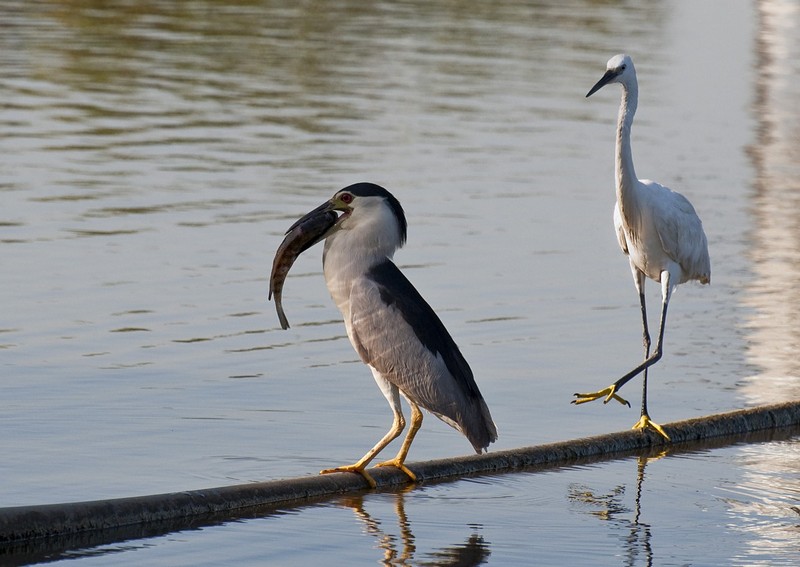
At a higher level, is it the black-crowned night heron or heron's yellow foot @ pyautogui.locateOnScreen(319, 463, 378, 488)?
the black-crowned night heron

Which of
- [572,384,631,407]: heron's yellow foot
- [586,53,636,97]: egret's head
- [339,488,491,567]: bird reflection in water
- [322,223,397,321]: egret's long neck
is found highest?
[586,53,636,97]: egret's head

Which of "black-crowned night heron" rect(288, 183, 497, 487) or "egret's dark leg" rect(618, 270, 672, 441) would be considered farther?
"egret's dark leg" rect(618, 270, 672, 441)

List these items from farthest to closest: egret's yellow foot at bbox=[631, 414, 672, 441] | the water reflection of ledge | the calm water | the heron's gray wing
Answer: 1. the water reflection of ledge
2. egret's yellow foot at bbox=[631, 414, 672, 441]
3. the calm water
4. the heron's gray wing

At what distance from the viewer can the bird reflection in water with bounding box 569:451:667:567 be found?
23.6 feet

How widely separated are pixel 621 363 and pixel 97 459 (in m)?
4.09

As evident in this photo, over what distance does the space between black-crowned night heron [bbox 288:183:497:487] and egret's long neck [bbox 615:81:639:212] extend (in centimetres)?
238

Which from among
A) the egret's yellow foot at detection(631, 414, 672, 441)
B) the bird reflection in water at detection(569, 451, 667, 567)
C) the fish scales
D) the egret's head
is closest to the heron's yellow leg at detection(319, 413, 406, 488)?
the fish scales

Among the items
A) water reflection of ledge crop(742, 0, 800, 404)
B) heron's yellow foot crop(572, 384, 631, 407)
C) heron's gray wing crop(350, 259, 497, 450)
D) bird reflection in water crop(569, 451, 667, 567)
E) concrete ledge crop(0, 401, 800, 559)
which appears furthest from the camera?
water reflection of ledge crop(742, 0, 800, 404)

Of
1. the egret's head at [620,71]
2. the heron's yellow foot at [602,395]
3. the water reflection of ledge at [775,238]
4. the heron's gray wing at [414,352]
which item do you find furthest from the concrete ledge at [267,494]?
the egret's head at [620,71]

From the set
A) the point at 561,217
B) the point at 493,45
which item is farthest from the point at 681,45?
the point at 561,217

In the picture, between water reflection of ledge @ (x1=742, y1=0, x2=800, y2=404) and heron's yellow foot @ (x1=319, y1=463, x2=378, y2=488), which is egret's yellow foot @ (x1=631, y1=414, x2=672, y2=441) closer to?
water reflection of ledge @ (x1=742, y1=0, x2=800, y2=404)

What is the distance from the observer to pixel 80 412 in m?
9.28

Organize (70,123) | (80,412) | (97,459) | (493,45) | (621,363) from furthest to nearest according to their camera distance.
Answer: (493,45), (70,123), (621,363), (80,412), (97,459)

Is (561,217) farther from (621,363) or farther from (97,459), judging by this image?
(97,459)
